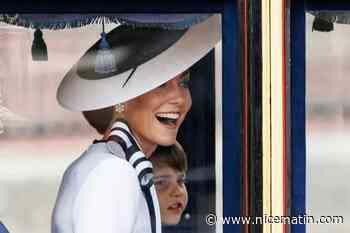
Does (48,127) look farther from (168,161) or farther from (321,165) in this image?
(321,165)

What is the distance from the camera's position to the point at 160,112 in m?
2.18

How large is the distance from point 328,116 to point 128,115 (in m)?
0.65

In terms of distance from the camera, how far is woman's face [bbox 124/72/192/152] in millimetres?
2162

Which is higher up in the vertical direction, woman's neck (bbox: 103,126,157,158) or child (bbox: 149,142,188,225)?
woman's neck (bbox: 103,126,157,158)

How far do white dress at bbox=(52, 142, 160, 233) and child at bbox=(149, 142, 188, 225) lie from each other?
4 cm

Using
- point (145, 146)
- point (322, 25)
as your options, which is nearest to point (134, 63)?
point (145, 146)

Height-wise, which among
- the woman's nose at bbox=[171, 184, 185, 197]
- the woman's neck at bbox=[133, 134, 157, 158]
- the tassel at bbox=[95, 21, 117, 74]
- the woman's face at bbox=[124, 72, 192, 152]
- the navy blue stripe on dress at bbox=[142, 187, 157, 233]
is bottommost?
the navy blue stripe on dress at bbox=[142, 187, 157, 233]

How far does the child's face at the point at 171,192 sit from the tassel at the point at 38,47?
0.51 meters

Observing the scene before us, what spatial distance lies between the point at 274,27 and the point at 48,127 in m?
0.77

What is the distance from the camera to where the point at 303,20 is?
2129 millimetres

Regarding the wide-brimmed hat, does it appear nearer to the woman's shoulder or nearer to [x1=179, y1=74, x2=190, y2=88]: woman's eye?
[x1=179, y1=74, x2=190, y2=88]: woman's eye

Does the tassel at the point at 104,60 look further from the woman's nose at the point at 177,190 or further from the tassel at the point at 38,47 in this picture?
the woman's nose at the point at 177,190

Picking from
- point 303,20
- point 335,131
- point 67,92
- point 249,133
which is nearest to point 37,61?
point 67,92

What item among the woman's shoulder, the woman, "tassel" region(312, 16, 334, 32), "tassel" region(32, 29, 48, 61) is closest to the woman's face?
the woman
